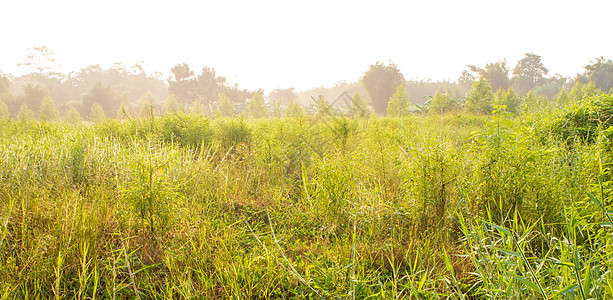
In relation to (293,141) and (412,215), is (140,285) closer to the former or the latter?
(412,215)

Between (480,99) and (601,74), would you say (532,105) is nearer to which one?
(480,99)

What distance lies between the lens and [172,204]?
91.0 inches

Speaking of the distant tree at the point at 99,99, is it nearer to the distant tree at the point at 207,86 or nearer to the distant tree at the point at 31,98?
the distant tree at the point at 31,98

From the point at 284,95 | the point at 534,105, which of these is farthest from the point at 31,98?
the point at 534,105

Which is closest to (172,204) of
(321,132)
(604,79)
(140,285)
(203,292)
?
(140,285)

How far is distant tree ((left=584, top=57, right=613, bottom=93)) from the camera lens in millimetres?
31586

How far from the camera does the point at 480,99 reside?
1428 cm

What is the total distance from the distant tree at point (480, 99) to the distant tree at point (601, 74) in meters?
27.6

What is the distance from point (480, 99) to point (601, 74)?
29935 mm

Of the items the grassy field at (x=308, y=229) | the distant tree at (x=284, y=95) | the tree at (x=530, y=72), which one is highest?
the tree at (x=530, y=72)

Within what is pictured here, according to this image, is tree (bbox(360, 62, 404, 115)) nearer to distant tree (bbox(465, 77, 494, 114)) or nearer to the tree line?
the tree line

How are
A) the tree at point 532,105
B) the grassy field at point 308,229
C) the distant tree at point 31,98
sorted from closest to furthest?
the grassy field at point 308,229, the tree at point 532,105, the distant tree at point 31,98

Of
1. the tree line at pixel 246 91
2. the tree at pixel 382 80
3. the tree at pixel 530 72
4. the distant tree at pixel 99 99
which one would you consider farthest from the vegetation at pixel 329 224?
the tree at pixel 530 72

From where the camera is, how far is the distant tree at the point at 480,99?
14.0 m
